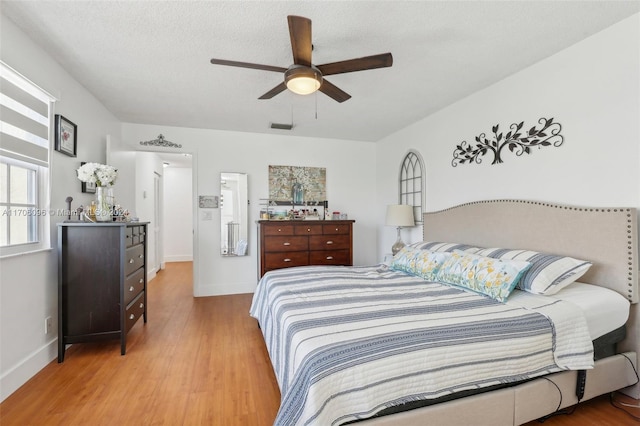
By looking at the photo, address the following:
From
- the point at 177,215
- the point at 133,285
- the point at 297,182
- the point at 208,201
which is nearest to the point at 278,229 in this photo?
the point at 297,182

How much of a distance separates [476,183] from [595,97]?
116 centimetres

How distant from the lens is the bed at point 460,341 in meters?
1.26

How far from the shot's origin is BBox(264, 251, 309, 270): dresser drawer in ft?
13.0

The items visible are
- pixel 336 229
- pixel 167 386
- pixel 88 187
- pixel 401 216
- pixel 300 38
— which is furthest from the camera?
pixel 336 229

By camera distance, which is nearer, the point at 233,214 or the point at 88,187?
the point at 88,187

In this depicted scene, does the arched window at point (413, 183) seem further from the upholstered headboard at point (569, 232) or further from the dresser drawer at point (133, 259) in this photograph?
the dresser drawer at point (133, 259)

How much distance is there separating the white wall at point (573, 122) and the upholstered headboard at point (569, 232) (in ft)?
0.38

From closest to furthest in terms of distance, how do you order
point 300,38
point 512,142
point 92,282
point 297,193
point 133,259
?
point 300,38 → point 92,282 → point 512,142 → point 133,259 → point 297,193

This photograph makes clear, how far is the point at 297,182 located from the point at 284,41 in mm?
2737

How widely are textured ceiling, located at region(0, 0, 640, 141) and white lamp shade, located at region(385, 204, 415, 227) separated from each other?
4.41 ft

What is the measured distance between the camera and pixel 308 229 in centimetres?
417

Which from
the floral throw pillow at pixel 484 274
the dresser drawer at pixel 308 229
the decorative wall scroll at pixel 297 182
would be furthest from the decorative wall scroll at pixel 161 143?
the floral throw pillow at pixel 484 274

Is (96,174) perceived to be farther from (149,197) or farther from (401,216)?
(401,216)

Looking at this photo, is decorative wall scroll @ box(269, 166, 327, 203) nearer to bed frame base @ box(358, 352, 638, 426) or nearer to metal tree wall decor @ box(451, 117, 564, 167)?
metal tree wall decor @ box(451, 117, 564, 167)
